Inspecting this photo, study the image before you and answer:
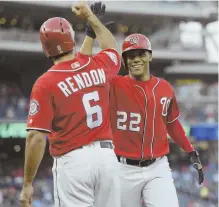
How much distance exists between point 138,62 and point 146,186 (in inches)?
42.5

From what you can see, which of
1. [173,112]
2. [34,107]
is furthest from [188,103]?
[34,107]

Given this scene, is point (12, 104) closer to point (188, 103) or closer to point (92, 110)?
point (188, 103)

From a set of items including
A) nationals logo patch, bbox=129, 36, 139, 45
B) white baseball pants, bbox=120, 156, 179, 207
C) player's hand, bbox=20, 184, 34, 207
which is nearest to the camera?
player's hand, bbox=20, 184, 34, 207

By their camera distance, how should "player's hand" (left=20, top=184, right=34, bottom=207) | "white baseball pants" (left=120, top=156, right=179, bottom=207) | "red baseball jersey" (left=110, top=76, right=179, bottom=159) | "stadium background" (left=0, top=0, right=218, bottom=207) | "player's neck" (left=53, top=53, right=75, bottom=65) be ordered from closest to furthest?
"player's hand" (left=20, top=184, right=34, bottom=207) < "player's neck" (left=53, top=53, right=75, bottom=65) < "white baseball pants" (left=120, top=156, right=179, bottom=207) < "red baseball jersey" (left=110, top=76, right=179, bottom=159) < "stadium background" (left=0, top=0, right=218, bottom=207)

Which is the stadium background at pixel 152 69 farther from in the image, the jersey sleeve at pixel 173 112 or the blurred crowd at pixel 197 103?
the jersey sleeve at pixel 173 112

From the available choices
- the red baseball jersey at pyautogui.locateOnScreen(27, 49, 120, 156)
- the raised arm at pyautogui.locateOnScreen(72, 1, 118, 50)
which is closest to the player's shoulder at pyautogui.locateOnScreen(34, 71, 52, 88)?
the red baseball jersey at pyautogui.locateOnScreen(27, 49, 120, 156)

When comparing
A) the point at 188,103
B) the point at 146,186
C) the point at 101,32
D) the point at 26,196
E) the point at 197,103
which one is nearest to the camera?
the point at 26,196

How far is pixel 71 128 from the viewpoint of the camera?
10.1 ft

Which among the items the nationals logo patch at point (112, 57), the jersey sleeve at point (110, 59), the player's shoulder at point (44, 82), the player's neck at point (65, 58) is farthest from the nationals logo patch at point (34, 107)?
the nationals logo patch at point (112, 57)

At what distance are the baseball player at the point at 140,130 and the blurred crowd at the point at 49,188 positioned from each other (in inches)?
358

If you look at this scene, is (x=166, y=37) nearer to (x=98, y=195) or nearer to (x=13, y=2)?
(x=13, y=2)

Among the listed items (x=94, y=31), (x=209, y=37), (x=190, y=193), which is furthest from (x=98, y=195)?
(x=209, y=37)

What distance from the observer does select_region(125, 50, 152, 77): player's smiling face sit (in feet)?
13.7

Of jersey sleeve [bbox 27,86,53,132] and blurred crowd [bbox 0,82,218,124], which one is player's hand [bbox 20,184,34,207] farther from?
blurred crowd [bbox 0,82,218,124]
